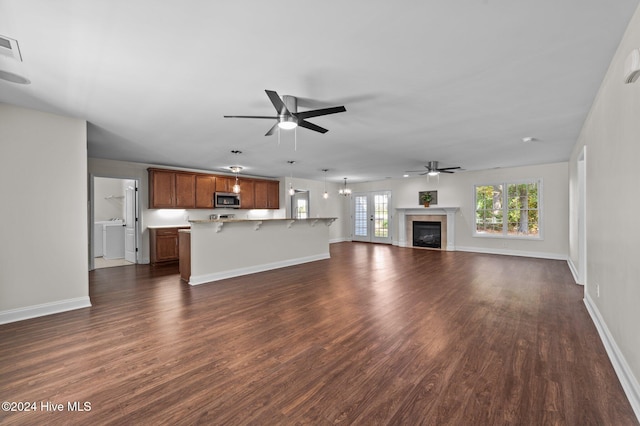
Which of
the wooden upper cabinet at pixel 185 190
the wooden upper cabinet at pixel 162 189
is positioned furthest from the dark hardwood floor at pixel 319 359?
the wooden upper cabinet at pixel 185 190

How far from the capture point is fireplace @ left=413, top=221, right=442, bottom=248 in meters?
9.15

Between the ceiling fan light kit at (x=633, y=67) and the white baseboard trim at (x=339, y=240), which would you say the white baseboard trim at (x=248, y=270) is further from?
the ceiling fan light kit at (x=633, y=67)

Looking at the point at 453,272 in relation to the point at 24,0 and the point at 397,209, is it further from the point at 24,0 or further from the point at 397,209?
the point at 24,0

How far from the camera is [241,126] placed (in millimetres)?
4012

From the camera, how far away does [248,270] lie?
18.3 feet

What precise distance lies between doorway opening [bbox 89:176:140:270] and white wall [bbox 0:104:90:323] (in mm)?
3142

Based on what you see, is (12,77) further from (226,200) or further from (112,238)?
(112,238)

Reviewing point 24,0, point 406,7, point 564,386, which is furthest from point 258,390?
point 24,0

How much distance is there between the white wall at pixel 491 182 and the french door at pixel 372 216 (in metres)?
0.31

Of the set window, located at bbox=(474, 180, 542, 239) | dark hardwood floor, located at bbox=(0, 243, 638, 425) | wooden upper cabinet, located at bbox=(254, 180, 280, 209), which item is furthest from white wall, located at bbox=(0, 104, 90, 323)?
window, located at bbox=(474, 180, 542, 239)

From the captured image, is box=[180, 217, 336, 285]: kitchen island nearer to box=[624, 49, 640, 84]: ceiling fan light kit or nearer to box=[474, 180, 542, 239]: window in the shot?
box=[474, 180, 542, 239]: window

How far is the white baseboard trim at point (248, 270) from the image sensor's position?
4870 millimetres

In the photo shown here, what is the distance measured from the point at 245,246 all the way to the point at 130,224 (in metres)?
→ 3.85

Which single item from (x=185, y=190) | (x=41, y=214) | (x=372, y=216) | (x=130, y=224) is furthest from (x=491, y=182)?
(x=130, y=224)
